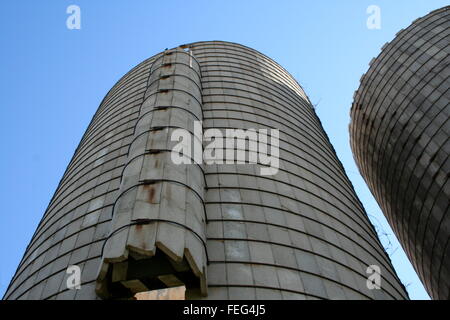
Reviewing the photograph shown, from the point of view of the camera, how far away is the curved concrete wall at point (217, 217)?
9094 millimetres

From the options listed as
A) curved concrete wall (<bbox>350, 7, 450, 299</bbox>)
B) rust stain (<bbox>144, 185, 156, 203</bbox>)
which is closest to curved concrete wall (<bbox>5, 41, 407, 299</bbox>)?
rust stain (<bbox>144, 185, 156, 203</bbox>)

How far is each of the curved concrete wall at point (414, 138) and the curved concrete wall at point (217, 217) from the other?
4.61 m

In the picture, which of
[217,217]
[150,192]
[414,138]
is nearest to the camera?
[150,192]

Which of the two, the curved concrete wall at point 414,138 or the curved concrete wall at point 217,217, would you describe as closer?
the curved concrete wall at point 217,217

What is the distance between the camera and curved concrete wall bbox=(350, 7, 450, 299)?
60.5 feet

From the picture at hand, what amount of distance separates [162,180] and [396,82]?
702 inches

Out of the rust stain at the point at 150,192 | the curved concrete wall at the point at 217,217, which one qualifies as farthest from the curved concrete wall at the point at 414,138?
the rust stain at the point at 150,192

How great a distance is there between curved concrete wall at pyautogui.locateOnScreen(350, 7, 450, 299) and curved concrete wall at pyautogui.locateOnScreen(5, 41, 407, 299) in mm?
4614

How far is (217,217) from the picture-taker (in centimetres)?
1105

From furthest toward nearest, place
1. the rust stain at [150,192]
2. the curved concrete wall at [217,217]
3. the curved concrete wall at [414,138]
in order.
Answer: the curved concrete wall at [414,138] < the rust stain at [150,192] < the curved concrete wall at [217,217]

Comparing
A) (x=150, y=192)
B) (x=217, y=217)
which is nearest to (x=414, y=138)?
(x=217, y=217)

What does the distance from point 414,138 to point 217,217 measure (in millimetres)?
13370

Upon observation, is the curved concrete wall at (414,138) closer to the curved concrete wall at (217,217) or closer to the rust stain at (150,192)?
the curved concrete wall at (217,217)

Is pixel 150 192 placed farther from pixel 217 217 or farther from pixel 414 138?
pixel 414 138
